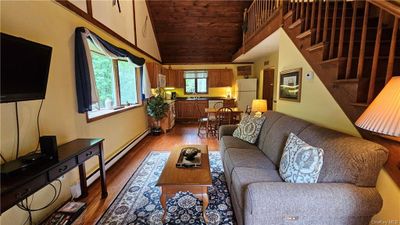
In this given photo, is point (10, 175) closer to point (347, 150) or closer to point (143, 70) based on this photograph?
point (347, 150)

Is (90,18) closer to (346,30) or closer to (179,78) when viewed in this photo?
(346,30)

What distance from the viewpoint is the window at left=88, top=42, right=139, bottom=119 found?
3268 millimetres

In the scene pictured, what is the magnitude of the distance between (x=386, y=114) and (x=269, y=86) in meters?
5.51

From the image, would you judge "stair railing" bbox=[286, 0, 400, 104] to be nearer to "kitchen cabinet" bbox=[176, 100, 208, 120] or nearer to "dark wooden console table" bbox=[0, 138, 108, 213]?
"dark wooden console table" bbox=[0, 138, 108, 213]

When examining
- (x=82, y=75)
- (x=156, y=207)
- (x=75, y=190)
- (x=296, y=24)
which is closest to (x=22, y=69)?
(x=82, y=75)

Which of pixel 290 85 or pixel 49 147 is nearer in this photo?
pixel 49 147

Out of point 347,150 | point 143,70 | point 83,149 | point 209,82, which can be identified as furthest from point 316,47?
point 209,82

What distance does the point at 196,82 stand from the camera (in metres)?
7.86

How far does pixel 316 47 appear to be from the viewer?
2047mm

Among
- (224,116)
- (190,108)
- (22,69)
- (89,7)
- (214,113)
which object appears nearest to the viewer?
(22,69)

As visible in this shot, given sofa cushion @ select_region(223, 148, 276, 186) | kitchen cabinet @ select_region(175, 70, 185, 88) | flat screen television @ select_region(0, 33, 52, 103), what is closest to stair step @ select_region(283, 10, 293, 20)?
sofa cushion @ select_region(223, 148, 276, 186)

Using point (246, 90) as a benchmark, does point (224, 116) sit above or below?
below

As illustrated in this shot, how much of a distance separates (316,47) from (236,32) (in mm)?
4684

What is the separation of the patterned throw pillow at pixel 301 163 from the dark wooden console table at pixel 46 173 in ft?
6.36
